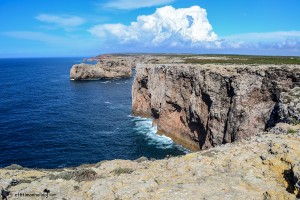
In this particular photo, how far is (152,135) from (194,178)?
150 ft

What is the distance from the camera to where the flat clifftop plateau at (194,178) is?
1702 centimetres

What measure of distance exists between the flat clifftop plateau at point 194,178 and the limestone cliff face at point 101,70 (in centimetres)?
14444

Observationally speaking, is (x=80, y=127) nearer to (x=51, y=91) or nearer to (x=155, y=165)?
(x=155, y=165)

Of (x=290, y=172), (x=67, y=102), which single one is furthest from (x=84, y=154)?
(x=67, y=102)

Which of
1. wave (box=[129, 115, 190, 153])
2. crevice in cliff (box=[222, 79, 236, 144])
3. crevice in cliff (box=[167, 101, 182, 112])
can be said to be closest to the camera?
crevice in cliff (box=[222, 79, 236, 144])

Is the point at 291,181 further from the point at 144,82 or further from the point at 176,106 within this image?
the point at 144,82

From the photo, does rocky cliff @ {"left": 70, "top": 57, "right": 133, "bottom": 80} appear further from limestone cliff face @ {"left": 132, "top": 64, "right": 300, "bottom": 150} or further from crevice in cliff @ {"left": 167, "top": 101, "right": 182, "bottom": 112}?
crevice in cliff @ {"left": 167, "top": 101, "right": 182, "bottom": 112}

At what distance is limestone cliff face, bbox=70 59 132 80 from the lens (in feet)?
535

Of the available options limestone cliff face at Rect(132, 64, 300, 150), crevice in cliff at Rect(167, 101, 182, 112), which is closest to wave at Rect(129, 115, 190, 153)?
limestone cliff face at Rect(132, 64, 300, 150)

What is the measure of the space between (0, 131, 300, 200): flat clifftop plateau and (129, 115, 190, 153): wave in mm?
34488

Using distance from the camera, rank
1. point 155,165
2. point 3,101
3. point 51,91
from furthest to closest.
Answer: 1. point 51,91
2. point 3,101
3. point 155,165

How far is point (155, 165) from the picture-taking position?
21891mm

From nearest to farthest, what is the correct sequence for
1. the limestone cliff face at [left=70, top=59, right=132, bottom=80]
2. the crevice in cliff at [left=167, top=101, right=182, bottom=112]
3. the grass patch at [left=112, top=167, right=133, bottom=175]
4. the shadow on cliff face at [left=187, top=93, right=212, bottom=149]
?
the grass patch at [left=112, top=167, right=133, bottom=175]
the shadow on cliff face at [left=187, top=93, right=212, bottom=149]
the crevice in cliff at [left=167, top=101, right=182, bottom=112]
the limestone cliff face at [left=70, top=59, right=132, bottom=80]

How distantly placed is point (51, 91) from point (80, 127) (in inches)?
2419
